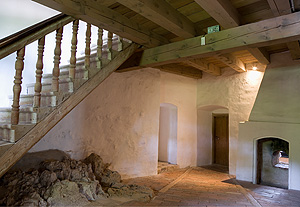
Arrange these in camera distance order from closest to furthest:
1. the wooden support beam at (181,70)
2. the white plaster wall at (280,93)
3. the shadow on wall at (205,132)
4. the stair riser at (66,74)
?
the stair riser at (66,74), the white plaster wall at (280,93), the wooden support beam at (181,70), the shadow on wall at (205,132)

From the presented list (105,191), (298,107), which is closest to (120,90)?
(105,191)

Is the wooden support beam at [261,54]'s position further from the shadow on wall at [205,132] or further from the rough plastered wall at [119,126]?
the rough plastered wall at [119,126]

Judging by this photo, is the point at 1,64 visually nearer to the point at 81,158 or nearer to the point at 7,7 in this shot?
the point at 7,7

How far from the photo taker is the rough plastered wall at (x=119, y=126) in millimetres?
3834

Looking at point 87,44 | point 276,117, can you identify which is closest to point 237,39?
point 87,44

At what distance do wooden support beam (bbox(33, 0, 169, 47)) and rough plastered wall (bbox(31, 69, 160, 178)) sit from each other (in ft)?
4.47

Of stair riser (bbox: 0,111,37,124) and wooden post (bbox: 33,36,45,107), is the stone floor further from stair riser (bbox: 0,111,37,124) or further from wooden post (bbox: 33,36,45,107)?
wooden post (bbox: 33,36,45,107)

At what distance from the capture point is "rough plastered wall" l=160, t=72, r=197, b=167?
5758 mm

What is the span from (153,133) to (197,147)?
79.9 inches

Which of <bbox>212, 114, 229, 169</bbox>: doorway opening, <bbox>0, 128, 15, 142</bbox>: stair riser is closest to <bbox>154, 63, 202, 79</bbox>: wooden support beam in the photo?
<bbox>212, 114, 229, 169</bbox>: doorway opening

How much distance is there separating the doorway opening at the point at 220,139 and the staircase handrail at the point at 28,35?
566cm

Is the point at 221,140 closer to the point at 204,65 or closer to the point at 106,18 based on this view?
the point at 204,65

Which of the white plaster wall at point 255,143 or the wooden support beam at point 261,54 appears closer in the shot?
the wooden support beam at point 261,54

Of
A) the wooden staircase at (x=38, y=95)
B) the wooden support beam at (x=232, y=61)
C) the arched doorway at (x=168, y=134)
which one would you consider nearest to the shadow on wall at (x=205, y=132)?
the arched doorway at (x=168, y=134)
